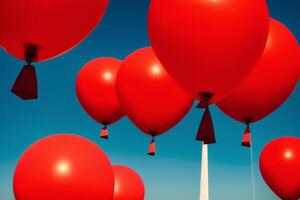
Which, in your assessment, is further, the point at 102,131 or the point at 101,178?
the point at 102,131

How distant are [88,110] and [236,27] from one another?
3.22 m

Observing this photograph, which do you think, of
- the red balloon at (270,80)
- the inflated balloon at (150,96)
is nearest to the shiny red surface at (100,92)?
the inflated balloon at (150,96)

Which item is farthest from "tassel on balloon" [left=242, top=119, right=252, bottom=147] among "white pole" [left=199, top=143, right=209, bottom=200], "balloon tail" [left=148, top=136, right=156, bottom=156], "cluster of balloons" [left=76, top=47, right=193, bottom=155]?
"white pole" [left=199, top=143, right=209, bottom=200]

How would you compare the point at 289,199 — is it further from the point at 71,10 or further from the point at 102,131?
the point at 71,10

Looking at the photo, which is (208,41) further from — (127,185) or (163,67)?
(127,185)

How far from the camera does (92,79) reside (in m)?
5.21

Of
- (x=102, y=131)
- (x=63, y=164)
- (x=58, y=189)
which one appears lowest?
(x=58, y=189)

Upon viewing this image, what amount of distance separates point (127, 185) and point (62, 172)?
5.96 ft

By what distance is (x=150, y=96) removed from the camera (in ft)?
13.0

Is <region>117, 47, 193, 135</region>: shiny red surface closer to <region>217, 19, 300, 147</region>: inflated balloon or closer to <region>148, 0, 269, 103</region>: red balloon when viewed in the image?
<region>217, 19, 300, 147</region>: inflated balloon

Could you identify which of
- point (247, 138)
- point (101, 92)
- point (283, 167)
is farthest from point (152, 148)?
point (283, 167)

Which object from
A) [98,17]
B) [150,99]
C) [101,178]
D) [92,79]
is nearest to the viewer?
[98,17]

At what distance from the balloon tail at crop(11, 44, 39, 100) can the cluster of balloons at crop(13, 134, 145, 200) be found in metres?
0.90

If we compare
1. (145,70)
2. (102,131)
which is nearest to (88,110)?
(102,131)
